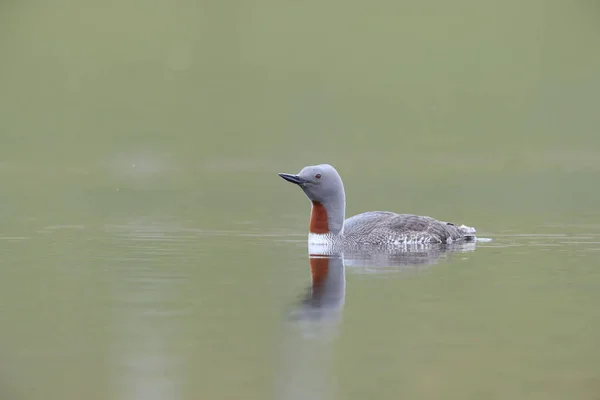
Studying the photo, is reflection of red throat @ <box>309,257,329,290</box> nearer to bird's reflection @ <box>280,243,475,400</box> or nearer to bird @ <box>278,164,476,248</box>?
bird's reflection @ <box>280,243,475,400</box>

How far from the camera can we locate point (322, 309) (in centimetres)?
958

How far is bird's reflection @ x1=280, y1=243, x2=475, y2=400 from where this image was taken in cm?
733

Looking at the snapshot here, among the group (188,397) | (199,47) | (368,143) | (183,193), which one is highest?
(199,47)

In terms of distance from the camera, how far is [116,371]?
7.52 meters

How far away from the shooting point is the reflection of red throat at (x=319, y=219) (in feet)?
44.2

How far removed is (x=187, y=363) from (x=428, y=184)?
838 inches

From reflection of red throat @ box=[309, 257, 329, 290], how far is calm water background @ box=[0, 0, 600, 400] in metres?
0.14

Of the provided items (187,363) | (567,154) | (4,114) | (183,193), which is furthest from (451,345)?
(4,114)

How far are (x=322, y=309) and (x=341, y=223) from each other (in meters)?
4.07

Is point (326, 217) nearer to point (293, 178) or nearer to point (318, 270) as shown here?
point (293, 178)

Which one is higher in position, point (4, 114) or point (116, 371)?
point (4, 114)

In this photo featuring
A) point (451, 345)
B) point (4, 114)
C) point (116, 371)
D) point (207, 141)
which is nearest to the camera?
point (116, 371)

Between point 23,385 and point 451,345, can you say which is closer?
point 23,385

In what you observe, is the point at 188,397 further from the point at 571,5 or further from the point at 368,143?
the point at 571,5
